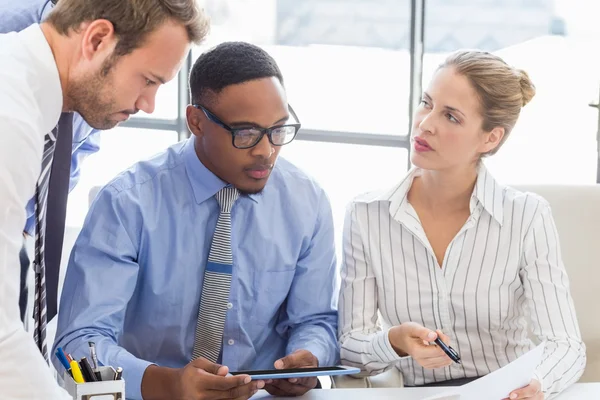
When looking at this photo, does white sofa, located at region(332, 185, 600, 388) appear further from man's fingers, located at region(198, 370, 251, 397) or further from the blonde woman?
man's fingers, located at region(198, 370, 251, 397)

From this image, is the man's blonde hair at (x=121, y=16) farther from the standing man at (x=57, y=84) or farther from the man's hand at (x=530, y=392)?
the man's hand at (x=530, y=392)

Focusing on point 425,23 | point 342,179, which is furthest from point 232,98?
point 342,179

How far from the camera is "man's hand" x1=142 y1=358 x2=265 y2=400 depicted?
1644 mm

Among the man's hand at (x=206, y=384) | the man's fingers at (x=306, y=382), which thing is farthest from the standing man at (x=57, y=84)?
the man's fingers at (x=306, y=382)

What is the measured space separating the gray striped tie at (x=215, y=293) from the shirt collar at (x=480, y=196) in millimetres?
422

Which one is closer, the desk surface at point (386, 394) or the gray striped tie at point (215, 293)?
the desk surface at point (386, 394)

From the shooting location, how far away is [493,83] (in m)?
2.17

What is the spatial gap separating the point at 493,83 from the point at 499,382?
83 centimetres

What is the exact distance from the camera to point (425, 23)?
15.6 ft

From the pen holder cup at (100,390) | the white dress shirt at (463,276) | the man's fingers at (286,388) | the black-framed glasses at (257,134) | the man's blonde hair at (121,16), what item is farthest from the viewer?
the white dress shirt at (463,276)

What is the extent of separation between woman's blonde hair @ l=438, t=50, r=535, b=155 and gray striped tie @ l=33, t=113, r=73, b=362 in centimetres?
101

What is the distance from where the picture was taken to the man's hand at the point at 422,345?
6.15 ft

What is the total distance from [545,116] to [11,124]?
166 inches

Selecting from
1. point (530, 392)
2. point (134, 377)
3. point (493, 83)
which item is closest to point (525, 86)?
point (493, 83)
